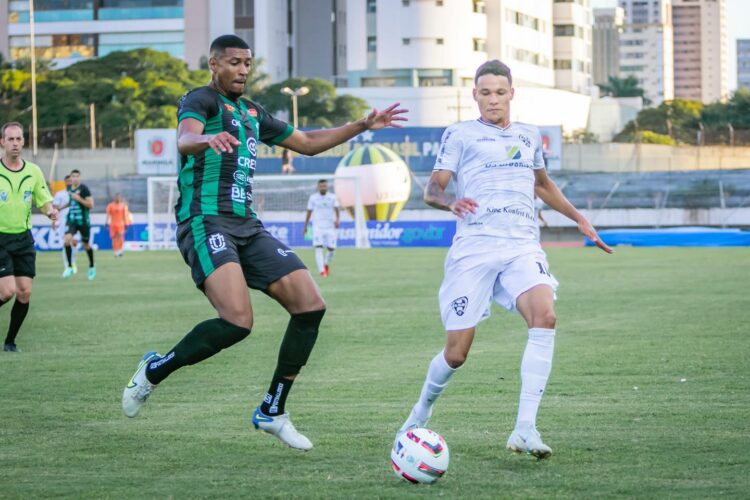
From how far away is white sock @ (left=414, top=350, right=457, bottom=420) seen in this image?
7.18m

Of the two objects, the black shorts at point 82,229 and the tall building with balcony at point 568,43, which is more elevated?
the tall building with balcony at point 568,43

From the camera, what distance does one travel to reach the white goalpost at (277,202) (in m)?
46.1

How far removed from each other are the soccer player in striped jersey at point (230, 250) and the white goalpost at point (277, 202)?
3807 cm

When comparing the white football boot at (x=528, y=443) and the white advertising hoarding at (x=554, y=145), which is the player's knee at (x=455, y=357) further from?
the white advertising hoarding at (x=554, y=145)

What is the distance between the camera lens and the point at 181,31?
103625mm

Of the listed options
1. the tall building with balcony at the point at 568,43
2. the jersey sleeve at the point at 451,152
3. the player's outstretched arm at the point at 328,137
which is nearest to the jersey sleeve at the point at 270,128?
the player's outstretched arm at the point at 328,137

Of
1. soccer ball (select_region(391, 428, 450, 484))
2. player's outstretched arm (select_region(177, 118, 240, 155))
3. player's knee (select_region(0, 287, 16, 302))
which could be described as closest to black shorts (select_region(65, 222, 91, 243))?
player's knee (select_region(0, 287, 16, 302))

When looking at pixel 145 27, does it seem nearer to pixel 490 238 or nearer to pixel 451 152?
pixel 451 152

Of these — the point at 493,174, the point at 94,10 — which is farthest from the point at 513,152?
the point at 94,10

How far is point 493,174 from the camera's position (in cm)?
729

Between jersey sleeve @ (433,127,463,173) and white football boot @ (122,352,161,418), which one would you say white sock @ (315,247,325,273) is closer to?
white football boot @ (122,352,161,418)

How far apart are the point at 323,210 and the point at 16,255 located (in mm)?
17709

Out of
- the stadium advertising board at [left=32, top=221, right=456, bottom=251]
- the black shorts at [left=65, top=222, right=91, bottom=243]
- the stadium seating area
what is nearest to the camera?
the black shorts at [left=65, top=222, right=91, bottom=243]

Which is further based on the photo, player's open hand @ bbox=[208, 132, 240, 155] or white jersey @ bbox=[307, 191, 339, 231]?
Result: white jersey @ bbox=[307, 191, 339, 231]
